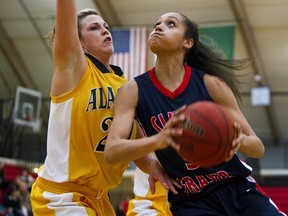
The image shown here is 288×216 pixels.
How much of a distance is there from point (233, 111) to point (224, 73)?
36 cm

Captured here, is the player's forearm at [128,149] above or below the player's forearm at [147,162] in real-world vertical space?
above

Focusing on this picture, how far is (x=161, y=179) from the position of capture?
389 centimetres

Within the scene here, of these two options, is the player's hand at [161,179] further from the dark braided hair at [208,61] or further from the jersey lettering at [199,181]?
the dark braided hair at [208,61]

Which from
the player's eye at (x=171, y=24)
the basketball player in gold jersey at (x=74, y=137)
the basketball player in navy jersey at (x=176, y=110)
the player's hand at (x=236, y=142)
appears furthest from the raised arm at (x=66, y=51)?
the player's hand at (x=236, y=142)

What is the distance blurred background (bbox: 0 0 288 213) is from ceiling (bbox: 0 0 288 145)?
29 millimetres

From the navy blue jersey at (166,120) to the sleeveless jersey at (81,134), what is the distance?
0.35 metres

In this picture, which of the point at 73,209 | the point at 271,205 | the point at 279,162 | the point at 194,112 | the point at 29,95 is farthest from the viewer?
the point at 279,162

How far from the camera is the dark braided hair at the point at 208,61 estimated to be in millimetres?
4160

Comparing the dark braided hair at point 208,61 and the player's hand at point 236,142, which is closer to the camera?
the player's hand at point 236,142

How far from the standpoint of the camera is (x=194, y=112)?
3225mm

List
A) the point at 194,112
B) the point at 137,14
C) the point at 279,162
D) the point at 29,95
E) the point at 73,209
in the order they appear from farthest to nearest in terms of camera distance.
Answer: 1. the point at 279,162
2. the point at 29,95
3. the point at 137,14
4. the point at 73,209
5. the point at 194,112

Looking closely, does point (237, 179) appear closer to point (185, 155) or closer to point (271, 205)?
point (271, 205)

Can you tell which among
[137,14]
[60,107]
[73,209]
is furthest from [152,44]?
[137,14]

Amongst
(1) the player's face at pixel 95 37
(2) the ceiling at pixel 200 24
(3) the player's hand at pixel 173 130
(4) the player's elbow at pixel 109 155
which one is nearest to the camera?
(3) the player's hand at pixel 173 130
